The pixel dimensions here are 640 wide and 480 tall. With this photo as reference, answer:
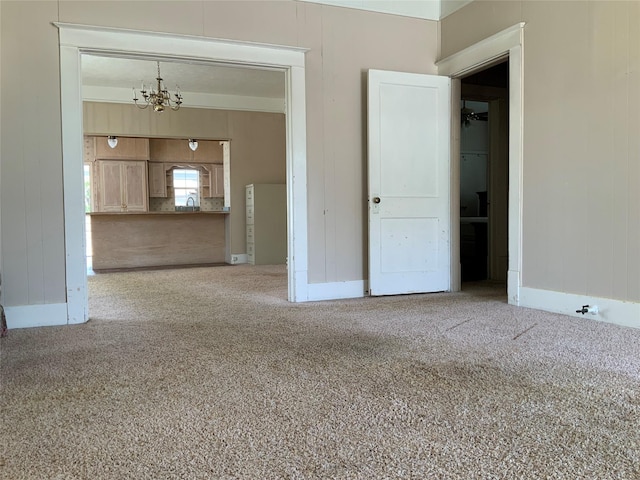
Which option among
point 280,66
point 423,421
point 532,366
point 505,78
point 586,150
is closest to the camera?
point 423,421

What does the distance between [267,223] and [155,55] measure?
13.7ft

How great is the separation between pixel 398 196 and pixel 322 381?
2487mm

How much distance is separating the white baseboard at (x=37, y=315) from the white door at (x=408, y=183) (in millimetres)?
2347

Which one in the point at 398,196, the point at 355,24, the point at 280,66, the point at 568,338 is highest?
the point at 355,24

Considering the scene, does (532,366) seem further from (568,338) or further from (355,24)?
(355,24)

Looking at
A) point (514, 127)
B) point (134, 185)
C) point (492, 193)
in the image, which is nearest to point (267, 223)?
point (134, 185)

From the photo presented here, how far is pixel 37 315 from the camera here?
3.16 meters

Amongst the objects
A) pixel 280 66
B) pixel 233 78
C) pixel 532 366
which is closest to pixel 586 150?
pixel 532 366

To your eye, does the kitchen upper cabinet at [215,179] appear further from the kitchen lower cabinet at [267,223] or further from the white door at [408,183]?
the white door at [408,183]

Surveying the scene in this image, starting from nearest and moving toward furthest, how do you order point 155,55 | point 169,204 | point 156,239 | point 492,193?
1. point 155,55
2. point 492,193
3. point 156,239
4. point 169,204

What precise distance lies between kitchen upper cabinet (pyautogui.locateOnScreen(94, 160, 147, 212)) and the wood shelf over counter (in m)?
1.24

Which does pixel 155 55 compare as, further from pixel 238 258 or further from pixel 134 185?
pixel 134 185

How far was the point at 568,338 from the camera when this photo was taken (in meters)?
2.56

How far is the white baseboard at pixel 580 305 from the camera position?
283 centimetres
